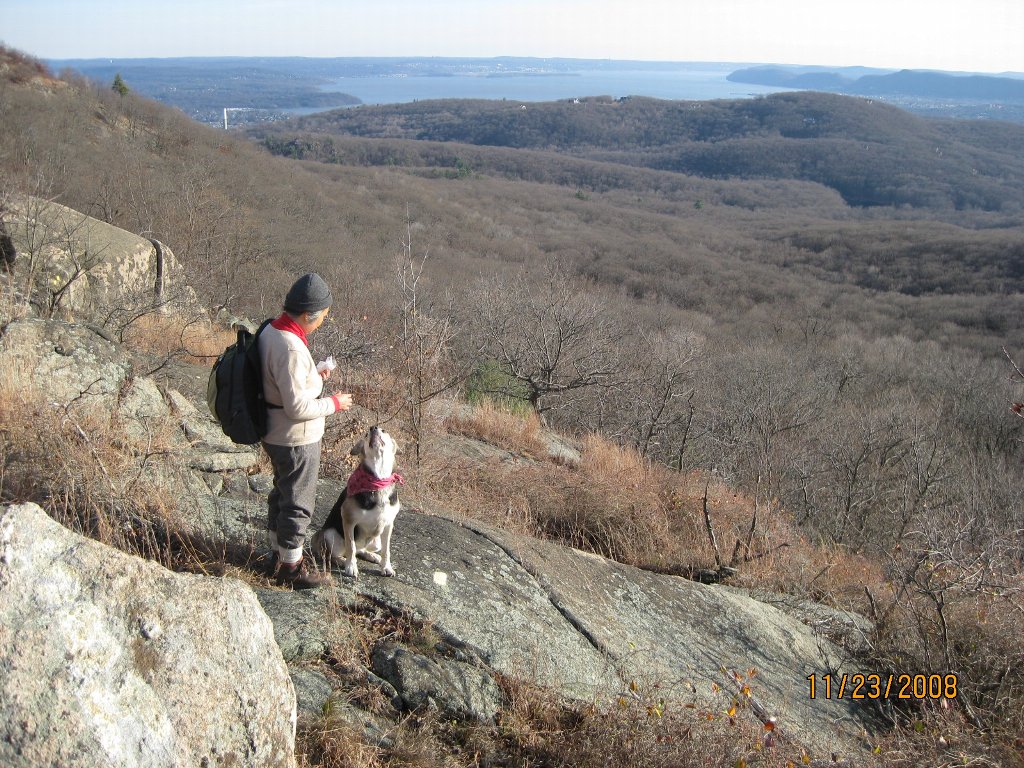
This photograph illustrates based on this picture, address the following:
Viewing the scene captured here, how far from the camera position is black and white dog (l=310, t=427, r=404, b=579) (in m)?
3.25

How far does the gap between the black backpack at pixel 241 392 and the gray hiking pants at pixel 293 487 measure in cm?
16

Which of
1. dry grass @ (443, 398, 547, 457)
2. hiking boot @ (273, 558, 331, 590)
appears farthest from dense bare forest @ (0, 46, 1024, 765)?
hiking boot @ (273, 558, 331, 590)

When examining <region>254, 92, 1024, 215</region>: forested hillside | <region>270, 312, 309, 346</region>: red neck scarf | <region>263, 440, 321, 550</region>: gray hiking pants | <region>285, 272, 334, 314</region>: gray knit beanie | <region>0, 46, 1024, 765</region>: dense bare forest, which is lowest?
<region>0, 46, 1024, 765</region>: dense bare forest

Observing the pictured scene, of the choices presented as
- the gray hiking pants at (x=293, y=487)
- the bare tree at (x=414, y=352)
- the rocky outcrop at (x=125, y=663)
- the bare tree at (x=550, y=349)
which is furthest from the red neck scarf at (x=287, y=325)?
the bare tree at (x=550, y=349)

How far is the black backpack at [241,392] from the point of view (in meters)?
3.03

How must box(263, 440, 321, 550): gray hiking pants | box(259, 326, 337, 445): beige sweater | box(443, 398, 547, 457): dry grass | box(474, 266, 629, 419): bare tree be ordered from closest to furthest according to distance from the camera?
box(259, 326, 337, 445): beige sweater → box(263, 440, 321, 550): gray hiking pants → box(443, 398, 547, 457): dry grass → box(474, 266, 629, 419): bare tree

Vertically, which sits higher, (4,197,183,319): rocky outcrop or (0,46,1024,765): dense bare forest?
(4,197,183,319): rocky outcrop

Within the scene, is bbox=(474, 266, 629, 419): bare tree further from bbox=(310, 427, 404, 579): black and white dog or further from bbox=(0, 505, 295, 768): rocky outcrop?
bbox=(0, 505, 295, 768): rocky outcrop

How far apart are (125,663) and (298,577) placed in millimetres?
1323

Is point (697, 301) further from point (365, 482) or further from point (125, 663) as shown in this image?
point (125, 663)

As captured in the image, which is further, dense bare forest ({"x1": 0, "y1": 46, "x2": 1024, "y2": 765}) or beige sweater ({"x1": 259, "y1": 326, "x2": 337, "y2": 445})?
dense bare forest ({"x1": 0, "y1": 46, "x2": 1024, "y2": 765})

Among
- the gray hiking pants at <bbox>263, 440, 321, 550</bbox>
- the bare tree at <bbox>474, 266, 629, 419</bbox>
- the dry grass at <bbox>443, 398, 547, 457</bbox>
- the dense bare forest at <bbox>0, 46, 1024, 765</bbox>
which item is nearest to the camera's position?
the gray hiking pants at <bbox>263, 440, 321, 550</bbox>

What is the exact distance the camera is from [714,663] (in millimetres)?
4062

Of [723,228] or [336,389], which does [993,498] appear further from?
[723,228]
